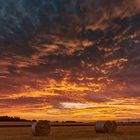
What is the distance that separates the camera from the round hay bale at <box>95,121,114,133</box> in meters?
38.0

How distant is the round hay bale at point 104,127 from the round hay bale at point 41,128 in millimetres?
6639

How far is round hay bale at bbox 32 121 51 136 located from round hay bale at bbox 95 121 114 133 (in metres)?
6.64

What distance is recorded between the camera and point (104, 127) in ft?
125

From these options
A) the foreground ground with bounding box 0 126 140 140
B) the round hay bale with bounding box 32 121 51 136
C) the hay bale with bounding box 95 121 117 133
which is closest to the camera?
the foreground ground with bounding box 0 126 140 140

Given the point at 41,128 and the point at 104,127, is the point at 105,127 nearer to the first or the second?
the point at 104,127

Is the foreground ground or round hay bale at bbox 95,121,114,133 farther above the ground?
round hay bale at bbox 95,121,114,133

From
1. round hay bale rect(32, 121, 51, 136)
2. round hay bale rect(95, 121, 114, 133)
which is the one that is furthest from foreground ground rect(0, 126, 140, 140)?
round hay bale rect(95, 121, 114, 133)

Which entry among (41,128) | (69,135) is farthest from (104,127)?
(69,135)

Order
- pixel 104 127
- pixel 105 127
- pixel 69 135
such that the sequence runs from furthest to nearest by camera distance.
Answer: pixel 105 127 → pixel 104 127 → pixel 69 135

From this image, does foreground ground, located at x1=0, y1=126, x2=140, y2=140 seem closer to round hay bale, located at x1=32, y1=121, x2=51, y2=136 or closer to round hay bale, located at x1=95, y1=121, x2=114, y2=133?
round hay bale, located at x1=32, y1=121, x2=51, y2=136

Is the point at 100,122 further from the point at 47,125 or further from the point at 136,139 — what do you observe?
the point at 136,139

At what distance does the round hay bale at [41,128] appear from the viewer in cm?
3356

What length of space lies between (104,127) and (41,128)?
8076 millimetres

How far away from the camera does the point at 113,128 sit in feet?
130
